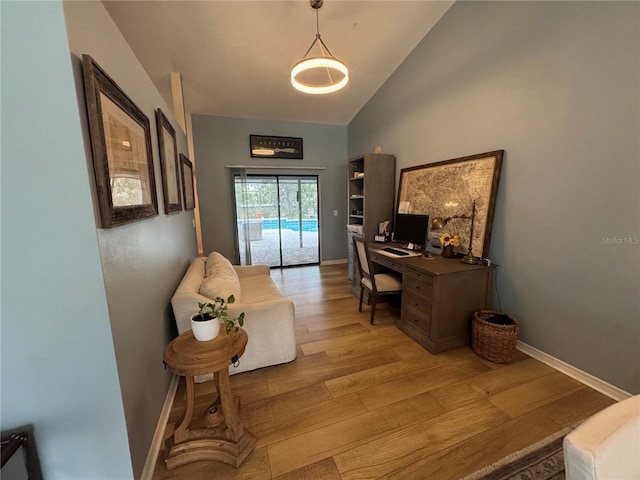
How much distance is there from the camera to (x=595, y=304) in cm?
185

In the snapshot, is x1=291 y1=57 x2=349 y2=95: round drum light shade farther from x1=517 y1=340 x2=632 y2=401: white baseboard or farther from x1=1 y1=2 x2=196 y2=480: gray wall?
x1=517 y1=340 x2=632 y2=401: white baseboard

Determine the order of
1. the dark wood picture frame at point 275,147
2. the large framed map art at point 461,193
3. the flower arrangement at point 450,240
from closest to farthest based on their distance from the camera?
the large framed map art at point 461,193, the flower arrangement at point 450,240, the dark wood picture frame at point 275,147

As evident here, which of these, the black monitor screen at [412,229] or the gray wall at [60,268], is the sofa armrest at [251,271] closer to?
the black monitor screen at [412,229]

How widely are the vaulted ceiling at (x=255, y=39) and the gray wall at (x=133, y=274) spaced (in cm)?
137

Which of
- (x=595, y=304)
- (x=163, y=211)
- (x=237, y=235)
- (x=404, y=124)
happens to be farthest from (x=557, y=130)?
(x=237, y=235)

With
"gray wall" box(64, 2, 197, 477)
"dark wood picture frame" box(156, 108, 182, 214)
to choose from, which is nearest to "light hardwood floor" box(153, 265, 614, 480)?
"gray wall" box(64, 2, 197, 477)

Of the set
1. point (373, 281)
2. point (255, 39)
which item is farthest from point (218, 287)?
point (255, 39)

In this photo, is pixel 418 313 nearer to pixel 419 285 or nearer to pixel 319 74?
pixel 419 285

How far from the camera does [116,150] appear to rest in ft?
3.78

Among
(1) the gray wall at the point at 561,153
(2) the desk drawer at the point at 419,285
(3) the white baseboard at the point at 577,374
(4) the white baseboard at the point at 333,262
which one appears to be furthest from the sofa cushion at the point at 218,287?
(4) the white baseboard at the point at 333,262

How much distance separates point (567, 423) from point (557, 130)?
6.77 feet

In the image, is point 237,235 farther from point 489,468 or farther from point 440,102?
point 489,468

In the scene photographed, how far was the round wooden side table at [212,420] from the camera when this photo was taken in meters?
1.25

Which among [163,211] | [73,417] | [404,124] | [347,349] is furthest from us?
[404,124]
